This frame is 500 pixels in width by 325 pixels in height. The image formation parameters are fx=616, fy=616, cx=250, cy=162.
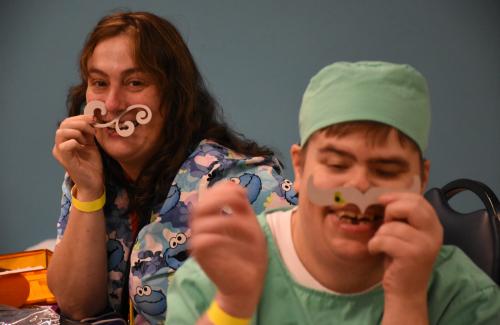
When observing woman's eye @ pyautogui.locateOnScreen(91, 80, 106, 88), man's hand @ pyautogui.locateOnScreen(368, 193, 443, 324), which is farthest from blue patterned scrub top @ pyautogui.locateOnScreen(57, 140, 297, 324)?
man's hand @ pyautogui.locateOnScreen(368, 193, 443, 324)

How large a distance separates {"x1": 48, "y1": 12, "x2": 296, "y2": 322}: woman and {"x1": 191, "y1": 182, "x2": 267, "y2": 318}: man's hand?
67 centimetres

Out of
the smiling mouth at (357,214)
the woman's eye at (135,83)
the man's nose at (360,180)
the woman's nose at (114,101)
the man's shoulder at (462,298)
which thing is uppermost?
the man's nose at (360,180)

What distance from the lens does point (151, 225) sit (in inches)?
63.4

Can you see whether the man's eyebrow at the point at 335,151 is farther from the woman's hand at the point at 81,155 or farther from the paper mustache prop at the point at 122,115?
the woman's hand at the point at 81,155

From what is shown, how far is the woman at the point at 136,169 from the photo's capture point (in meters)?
1.60

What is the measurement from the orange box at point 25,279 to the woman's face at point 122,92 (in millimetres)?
502

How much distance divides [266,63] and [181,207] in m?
1.14

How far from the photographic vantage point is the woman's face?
5.41ft

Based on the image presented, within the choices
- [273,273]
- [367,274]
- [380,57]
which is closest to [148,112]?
[273,273]

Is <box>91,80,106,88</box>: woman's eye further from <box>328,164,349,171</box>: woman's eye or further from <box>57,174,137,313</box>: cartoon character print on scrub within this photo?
<box>328,164,349,171</box>: woman's eye

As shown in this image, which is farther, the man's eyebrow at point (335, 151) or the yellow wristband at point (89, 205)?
the yellow wristband at point (89, 205)

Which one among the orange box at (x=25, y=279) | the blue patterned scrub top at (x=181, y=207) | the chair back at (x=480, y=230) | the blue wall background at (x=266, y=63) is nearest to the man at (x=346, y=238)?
the chair back at (x=480, y=230)

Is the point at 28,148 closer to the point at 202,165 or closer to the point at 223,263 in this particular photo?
the point at 202,165

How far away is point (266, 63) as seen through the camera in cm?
258
